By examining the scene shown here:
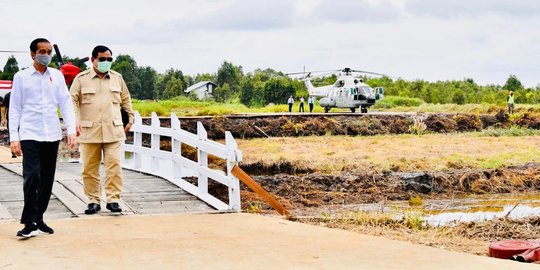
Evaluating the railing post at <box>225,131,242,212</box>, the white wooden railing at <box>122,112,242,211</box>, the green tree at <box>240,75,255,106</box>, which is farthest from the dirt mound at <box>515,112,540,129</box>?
the green tree at <box>240,75,255,106</box>

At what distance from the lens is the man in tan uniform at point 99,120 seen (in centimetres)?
985

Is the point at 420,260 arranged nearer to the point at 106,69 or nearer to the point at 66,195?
the point at 106,69

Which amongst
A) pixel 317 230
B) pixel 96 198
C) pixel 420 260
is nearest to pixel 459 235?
pixel 317 230

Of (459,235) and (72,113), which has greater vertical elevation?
(72,113)

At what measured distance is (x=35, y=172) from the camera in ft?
27.3

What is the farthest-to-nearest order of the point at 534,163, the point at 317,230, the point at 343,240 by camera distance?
1. the point at 534,163
2. the point at 317,230
3. the point at 343,240

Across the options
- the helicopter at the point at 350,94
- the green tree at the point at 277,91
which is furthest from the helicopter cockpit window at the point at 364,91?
the green tree at the point at 277,91

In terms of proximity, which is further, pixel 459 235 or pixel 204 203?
pixel 204 203

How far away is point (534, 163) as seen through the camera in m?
23.5

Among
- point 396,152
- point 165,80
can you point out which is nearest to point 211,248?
point 396,152

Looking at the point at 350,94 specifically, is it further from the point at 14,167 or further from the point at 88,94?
the point at 88,94

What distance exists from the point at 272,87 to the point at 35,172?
85414mm

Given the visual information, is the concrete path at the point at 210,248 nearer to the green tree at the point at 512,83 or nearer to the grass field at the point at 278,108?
the grass field at the point at 278,108

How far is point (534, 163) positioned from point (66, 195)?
51.9ft
